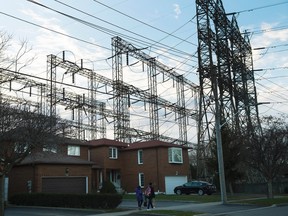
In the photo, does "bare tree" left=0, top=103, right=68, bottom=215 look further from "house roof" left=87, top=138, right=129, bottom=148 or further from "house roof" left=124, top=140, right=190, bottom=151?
"house roof" left=124, top=140, right=190, bottom=151

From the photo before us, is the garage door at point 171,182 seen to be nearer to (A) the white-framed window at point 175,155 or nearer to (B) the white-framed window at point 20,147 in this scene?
(A) the white-framed window at point 175,155

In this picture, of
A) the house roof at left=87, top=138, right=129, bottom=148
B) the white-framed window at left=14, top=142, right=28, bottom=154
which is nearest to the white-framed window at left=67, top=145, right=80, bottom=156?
the house roof at left=87, top=138, right=129, bottom=148

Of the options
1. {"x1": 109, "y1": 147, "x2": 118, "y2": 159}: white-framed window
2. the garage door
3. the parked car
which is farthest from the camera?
{"x1": 109, "y1": 147, "x2": 118, "y2": 159}: white-framed window

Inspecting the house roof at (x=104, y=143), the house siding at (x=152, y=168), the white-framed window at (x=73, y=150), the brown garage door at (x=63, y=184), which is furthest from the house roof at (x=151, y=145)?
the brown garage door at (x=63, y=184)

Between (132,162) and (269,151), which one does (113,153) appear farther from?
(269,151)

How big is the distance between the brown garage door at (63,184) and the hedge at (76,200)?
13.2 feet

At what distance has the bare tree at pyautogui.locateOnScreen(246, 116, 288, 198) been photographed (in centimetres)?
3403

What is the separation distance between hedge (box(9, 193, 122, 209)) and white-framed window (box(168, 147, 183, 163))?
2108 cm

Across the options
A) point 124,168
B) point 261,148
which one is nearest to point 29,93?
point 124,168

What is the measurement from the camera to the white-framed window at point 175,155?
48350 mm

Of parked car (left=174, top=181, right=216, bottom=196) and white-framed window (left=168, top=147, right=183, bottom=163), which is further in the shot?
white-framed window (left=168, top=147, right=183, bottom=163)

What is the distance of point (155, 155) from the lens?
157ft

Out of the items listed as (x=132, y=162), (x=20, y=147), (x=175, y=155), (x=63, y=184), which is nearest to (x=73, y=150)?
(x=63, y=184)

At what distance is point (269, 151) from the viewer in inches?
1342
